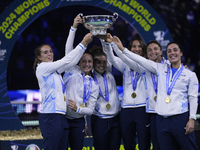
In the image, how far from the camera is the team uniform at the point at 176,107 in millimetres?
3072

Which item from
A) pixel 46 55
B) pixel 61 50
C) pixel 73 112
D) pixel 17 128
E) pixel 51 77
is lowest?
pixel 17 128

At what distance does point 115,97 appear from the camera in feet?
12.1

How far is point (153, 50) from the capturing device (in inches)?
141

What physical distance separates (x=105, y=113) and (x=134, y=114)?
0.37m

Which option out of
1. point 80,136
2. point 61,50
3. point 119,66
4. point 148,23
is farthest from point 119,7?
point 61,50

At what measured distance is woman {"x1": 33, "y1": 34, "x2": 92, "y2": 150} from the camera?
10.1 feet

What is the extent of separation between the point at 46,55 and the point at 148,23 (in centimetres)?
265

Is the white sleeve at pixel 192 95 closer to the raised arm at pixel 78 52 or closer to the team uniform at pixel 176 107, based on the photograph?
the team uniform at pixel 176 107

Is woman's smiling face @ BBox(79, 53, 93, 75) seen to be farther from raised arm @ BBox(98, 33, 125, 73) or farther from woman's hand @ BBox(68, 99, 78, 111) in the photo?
woman's hand @ BBox(68, 99, 78, 111)

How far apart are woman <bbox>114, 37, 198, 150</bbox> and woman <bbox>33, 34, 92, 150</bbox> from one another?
1.02 meters

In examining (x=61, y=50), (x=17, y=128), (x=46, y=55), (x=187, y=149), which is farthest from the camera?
(x=61, y=50)

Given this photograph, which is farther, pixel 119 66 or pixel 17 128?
pixel 17 128

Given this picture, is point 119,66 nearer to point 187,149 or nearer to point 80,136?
point 80,136

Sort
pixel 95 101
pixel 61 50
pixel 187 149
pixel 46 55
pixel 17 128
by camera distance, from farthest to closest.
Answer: pixel 61 50
pixel 17 128
pixel 95 101
pixel 46 55
pixel 187 149
